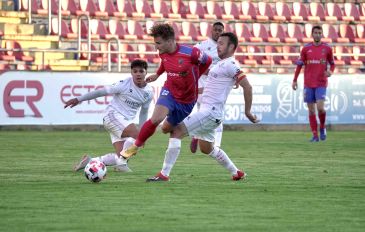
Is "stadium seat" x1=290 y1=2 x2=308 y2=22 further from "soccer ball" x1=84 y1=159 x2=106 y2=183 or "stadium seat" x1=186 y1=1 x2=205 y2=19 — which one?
"soccer ball" x1=84 y1=159 x2=106 y2=183

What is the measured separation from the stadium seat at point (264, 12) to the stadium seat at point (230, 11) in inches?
30.3

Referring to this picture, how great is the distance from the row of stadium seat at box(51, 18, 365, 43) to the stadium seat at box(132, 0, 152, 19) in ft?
0.86

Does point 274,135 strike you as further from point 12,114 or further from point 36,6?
point 36,6

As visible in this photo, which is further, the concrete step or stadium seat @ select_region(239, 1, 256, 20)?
stadium seat @ select_region(239, 1, 256, 20)

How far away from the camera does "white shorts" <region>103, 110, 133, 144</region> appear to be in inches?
592

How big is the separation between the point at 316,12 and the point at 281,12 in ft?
4.53

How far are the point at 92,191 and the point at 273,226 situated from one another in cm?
317

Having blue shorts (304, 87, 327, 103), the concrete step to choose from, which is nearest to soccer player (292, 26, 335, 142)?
A: blue shorts (304, 87, 327, 103)

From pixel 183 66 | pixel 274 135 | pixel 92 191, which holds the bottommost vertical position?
pixel 274 135

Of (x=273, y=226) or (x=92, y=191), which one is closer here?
(x=273, y=226)

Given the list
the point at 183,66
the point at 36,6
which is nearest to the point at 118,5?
the point at 36,6

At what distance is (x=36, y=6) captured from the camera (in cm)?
3069

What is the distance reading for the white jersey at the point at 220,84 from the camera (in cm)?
1321

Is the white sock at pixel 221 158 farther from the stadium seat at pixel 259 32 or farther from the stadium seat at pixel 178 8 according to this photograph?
the stadium seat at pixel 259 32
